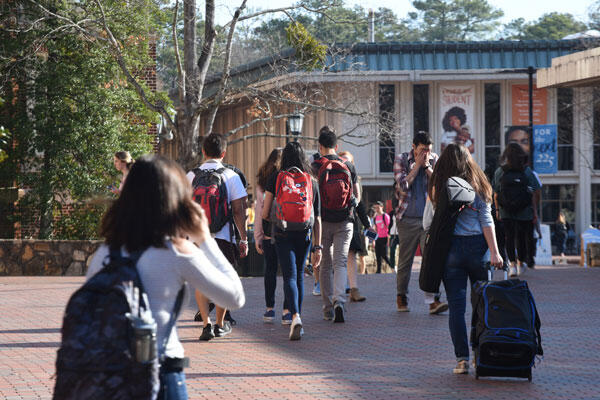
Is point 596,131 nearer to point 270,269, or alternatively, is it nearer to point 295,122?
point 295,122

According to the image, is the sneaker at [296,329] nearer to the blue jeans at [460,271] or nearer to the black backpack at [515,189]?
the blue jeans at [460,271]

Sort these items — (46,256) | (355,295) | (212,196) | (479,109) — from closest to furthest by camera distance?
(212,196) → (355,295) → (46,256) → (479,109)

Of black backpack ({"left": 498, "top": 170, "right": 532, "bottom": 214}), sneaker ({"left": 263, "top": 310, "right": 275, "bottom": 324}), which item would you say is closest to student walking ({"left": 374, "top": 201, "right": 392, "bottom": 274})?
black backpack ({"left": 498, "top": 170, "right": 532, "bottom": 214})

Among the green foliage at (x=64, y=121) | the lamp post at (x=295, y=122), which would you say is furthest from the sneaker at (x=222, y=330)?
the lamp post at (x=295, y=122)

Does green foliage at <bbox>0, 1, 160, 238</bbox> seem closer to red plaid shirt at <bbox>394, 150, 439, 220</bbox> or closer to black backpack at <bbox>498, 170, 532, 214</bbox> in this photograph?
black backpack at <bbox>498, 170, 532, 214</bbox>

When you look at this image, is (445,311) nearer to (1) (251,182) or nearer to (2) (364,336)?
(2) (364,336)

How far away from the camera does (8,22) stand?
902 inches

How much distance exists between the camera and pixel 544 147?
106 feet

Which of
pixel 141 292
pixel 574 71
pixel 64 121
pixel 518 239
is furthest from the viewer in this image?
pixel 64 121

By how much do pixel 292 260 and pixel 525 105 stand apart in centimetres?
3621

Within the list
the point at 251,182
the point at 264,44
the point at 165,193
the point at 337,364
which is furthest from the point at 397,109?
the point at 165,193

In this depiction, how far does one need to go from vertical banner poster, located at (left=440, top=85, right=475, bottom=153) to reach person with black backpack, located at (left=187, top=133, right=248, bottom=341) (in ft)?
114

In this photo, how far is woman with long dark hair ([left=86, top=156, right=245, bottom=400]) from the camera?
3256 millimetres

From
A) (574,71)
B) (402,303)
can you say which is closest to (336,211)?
(402,303)
